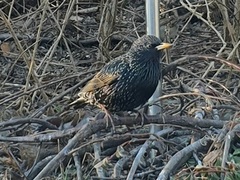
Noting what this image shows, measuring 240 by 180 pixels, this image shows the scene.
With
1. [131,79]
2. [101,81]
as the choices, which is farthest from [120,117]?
[101,81]

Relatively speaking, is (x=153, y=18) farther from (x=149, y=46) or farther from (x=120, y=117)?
(x=120, y=117)

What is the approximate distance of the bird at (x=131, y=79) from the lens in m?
4.28

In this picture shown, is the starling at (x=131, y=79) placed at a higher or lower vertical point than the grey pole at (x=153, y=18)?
lower

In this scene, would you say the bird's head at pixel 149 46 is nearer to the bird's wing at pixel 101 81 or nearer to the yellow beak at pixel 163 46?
the yellow beak at pixel 163 46

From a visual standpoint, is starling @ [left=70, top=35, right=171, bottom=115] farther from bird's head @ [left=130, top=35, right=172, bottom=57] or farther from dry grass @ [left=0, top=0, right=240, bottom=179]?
dry grass @ [left=0, top=0, right=240, bottom=179]

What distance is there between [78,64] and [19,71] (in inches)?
21.3

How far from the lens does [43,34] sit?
7773 millimetres

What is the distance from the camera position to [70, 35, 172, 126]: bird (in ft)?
14.0

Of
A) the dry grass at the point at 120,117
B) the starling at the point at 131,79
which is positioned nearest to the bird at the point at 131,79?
the starling at the point at 131,79

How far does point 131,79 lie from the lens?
4.33m

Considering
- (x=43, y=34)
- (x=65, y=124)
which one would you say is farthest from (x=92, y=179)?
(x=43, y=34)

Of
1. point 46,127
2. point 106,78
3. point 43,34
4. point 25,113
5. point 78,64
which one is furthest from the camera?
point 43,34

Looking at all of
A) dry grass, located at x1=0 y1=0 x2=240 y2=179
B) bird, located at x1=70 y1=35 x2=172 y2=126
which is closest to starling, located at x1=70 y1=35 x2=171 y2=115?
bird, located at x1=70 y1=35 x2=172 y2=126

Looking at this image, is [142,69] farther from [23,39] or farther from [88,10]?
[88,10]
